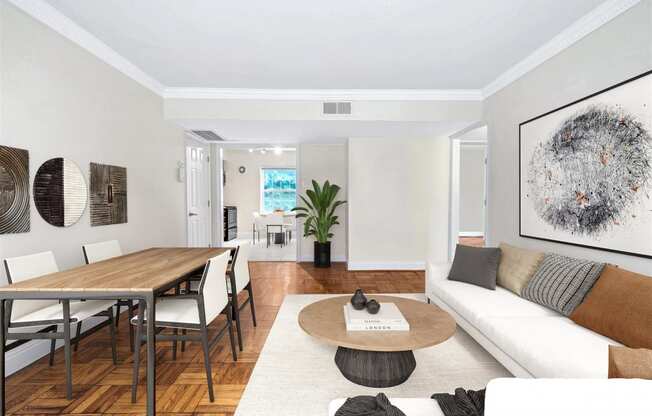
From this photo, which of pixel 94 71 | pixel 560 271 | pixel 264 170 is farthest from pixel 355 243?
pixel 264 170

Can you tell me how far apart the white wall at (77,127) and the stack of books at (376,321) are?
2288mm

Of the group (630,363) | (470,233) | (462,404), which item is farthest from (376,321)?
(470,233)

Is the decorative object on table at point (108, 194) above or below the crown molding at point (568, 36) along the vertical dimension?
below

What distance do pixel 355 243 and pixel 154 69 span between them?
371cm

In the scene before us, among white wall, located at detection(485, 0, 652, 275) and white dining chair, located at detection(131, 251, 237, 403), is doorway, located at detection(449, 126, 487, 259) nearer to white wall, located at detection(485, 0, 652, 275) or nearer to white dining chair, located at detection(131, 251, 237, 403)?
white wall, located at detection(485, 0, 652, 275)

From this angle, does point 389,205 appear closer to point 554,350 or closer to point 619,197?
point 619,197

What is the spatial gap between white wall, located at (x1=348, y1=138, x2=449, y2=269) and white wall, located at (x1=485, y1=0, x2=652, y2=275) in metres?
1.51

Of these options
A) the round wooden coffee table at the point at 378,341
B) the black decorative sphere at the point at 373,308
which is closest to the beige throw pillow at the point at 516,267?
Result: the round wooden coffee table at the point at 378,341

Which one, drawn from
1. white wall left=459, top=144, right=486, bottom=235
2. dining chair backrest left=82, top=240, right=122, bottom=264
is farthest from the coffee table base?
white wall left=459, top=144, right=486, bottom=235

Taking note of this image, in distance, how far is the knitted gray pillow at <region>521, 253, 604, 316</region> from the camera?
82.4 inches

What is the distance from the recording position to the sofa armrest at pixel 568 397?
0.75m

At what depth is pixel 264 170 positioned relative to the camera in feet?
31.9

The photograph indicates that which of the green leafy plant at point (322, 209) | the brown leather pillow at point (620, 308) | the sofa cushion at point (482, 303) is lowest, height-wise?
the sofa cushion at point (482, 303)

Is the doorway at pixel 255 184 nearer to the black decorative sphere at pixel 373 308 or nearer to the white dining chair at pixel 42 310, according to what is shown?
the white dining chair at pixel 42 310
